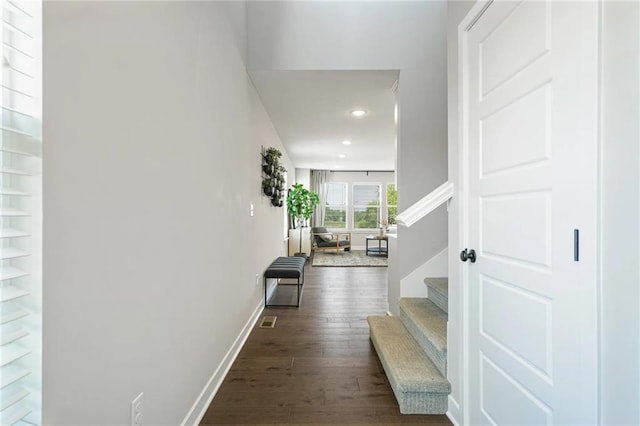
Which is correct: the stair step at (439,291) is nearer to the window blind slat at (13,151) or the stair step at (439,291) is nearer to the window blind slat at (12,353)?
the window blind slat at (12,353)

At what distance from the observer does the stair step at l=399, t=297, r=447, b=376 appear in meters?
1.81

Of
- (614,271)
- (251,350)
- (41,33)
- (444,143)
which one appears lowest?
(251,350)

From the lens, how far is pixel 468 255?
152 cm

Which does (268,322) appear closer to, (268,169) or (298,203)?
(268,169)

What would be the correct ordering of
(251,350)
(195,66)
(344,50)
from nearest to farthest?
(195,66)
(251,350)
(344,50)

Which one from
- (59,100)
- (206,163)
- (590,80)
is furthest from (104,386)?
(590,80)

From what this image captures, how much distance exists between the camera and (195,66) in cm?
162

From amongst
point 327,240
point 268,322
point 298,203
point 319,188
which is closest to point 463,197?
point 268,322

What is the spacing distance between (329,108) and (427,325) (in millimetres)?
2831

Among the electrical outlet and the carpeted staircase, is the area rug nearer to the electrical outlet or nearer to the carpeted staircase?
the carpeted staircase

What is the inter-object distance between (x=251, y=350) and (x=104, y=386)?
63.0 inches

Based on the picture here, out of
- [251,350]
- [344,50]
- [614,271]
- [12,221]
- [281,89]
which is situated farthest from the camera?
[281,89]

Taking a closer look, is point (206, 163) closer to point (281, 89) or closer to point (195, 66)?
point (195, 66)

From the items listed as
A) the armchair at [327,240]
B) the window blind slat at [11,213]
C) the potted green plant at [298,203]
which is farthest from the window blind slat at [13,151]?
the armchair at [327,240]
